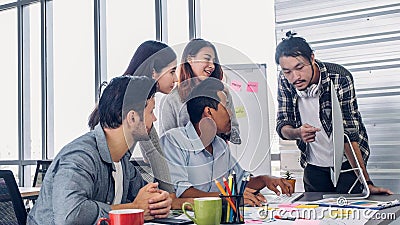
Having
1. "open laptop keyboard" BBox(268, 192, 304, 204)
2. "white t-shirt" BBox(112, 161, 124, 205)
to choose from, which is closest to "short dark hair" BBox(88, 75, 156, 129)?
"white t-shirt" BBox(112, 161, 124, 205)

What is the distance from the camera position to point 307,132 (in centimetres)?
333

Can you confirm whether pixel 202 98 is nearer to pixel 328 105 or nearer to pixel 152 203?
pixel 152 203

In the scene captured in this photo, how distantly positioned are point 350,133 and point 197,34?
64.2 inches

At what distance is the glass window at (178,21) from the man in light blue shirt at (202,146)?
2174 millimetres

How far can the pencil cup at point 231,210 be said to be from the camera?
1605 millimetres

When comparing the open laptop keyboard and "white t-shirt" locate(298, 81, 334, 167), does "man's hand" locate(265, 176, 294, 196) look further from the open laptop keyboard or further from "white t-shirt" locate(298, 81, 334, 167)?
"white t-shirt" locate(298, 81, 334, 167)

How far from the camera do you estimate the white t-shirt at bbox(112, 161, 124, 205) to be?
5.89 ft

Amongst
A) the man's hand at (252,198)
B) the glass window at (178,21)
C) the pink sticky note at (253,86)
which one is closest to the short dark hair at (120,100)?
the man's hand at (252,198)

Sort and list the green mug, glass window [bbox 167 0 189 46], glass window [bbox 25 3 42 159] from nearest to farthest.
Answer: the green mug → glass window [bbox 167 0 189 46] → glass window [bbox 25 3 42 159]

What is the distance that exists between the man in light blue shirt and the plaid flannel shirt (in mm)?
1123

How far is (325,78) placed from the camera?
320 centimetres

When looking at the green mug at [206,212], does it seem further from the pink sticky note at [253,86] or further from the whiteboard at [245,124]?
the pink sticky note at [253,86]

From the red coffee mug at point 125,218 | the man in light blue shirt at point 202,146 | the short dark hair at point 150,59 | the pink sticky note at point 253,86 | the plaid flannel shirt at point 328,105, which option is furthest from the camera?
the pink sticky note at point 253,86

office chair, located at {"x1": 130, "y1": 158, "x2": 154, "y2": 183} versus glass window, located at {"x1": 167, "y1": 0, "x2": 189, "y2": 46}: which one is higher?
glass window, located at {"x1": 167, "y1": 0, "x2": 189, "y2": 46}
